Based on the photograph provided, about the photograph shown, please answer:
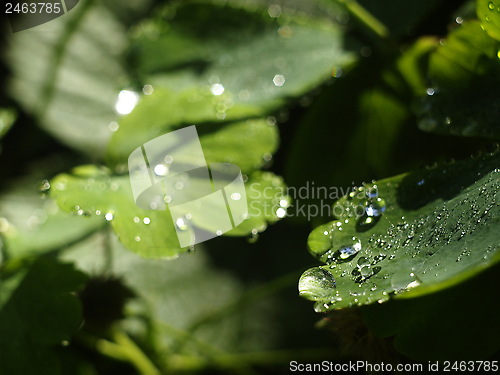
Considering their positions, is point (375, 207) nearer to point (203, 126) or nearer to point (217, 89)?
point (203, 126)

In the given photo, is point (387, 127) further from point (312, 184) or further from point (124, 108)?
point (124, 108)

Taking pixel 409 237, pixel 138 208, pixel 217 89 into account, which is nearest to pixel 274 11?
pixel 217 89

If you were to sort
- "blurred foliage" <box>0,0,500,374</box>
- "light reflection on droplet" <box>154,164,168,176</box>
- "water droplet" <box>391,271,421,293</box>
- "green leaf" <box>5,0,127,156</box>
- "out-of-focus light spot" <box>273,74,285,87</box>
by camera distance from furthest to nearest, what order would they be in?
"green leaf" <box>5,0,127,156</box>
"out-of-focus light spot" <box>273,74,285,87</box>
"light reflection on droplet" <box>154,164,168,176</box>
"blurred foliage" <box>0,0,500,374</box>
"water droplet" <box>391,271,421,293</box>

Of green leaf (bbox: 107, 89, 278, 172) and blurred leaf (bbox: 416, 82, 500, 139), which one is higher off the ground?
blurred leaf (bbox: 416, 82, 500, 139)

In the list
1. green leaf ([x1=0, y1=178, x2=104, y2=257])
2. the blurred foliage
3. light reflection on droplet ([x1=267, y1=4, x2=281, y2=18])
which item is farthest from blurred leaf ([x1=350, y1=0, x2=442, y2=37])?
green leaf ([x1=0, y1=178, x2=104, y2=257])

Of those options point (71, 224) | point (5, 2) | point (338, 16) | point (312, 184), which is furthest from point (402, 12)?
point (5, 2)

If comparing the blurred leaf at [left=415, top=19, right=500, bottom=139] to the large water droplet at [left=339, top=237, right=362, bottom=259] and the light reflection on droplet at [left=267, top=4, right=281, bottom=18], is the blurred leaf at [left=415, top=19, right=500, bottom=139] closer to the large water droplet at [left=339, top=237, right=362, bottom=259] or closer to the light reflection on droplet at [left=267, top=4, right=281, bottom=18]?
the large water droplet at [left=339, top=237, right=362, bottom=259]

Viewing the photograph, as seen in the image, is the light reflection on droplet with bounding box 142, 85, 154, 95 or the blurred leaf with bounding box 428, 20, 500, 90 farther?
the light reflection on droplet with bounding box 142, 85, 154, 95
